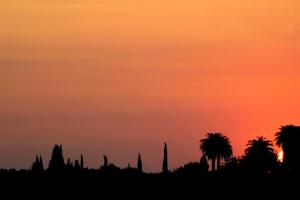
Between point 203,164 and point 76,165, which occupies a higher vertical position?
point 203,164

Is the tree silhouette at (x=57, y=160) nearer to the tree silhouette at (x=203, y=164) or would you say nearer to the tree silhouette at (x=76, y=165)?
the tree silhouette at (x=76, y=165)

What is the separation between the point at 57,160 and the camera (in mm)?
171500

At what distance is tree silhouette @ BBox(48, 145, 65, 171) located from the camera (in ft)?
551

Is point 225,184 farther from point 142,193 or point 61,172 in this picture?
point 61,172

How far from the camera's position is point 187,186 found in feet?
489

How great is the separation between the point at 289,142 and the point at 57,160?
39.0 meters

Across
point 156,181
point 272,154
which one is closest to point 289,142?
point 272,154

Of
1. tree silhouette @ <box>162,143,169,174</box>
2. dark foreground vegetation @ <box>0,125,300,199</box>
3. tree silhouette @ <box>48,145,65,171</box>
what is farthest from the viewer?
tree silhouette @ <box>162,143,169,174</box>

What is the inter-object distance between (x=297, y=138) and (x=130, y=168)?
1157 inches

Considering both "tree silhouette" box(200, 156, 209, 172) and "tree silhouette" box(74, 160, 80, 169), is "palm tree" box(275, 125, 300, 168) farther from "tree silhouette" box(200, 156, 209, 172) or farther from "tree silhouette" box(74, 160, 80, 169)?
"tree silhouette" box(74, 160, 80, 169)

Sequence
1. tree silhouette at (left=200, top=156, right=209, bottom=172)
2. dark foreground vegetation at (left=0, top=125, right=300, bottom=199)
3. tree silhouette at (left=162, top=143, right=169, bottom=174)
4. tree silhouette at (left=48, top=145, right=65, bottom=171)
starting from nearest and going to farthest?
dark foreground vegetation at (left=0, top=125, right=300, bottom=199), tree silhouette at (left=48, top=145, right=65, bottom=171), tree silhouette at (left=162, top=143, right=169, bottom=174), tree silhouette at (left=200, top=156, right=209, bottom=172)

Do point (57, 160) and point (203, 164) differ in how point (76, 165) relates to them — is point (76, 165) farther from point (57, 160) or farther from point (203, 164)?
point (203, 164)

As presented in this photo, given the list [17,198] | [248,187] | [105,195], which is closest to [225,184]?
[248,187]

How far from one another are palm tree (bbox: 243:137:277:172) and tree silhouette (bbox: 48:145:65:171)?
29.7 m
